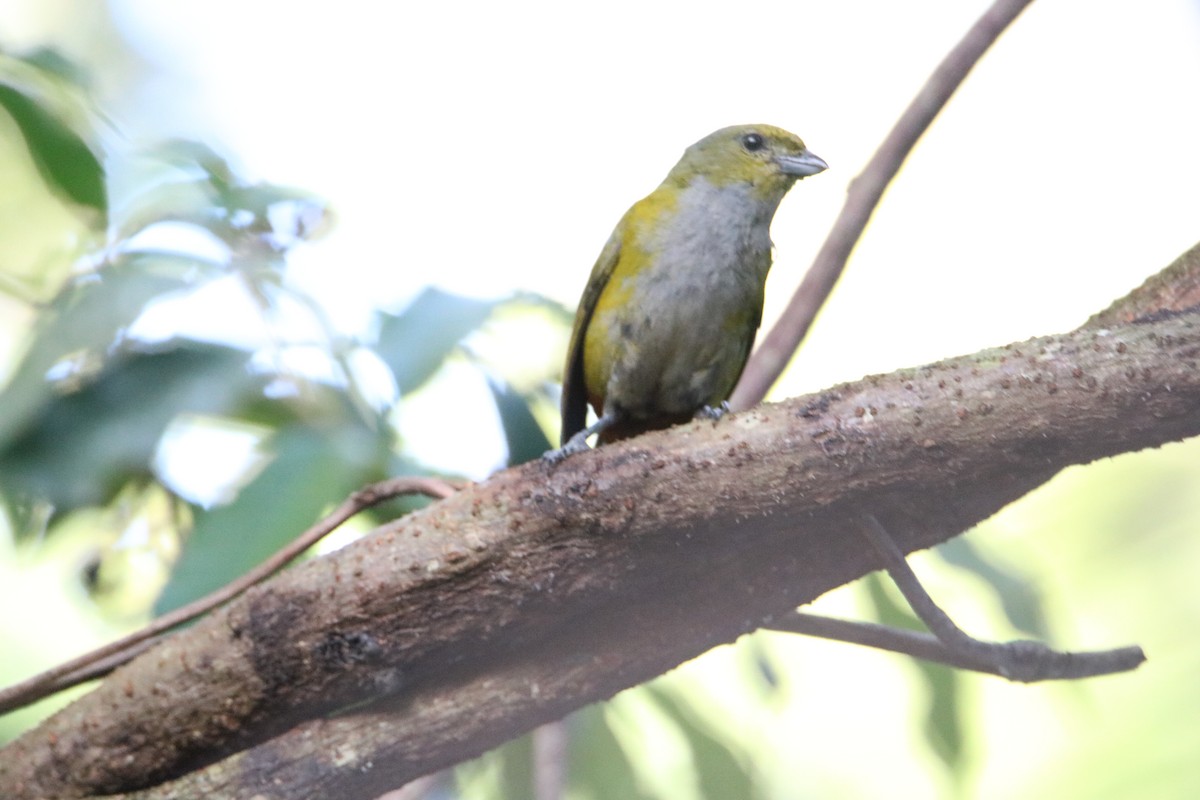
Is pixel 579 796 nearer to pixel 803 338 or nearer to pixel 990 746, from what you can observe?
pixel 990 746

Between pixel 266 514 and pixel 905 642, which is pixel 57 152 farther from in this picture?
pixel 905 642

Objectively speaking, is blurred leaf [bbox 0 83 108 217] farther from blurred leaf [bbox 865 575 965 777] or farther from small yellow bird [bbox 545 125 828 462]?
blurred leaf [bbox 865 575 965 777]

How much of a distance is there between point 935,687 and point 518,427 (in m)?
1.06

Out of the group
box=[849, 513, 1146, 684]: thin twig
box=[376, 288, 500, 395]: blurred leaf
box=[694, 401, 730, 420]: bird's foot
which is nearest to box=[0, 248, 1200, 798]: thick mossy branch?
box=[849, 513, 1146, 684]: thin twig

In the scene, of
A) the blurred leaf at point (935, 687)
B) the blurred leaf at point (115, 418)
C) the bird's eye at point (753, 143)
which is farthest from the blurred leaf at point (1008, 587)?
the blurred leaf at point (115, 418)

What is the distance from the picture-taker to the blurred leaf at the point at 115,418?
252 centimetres

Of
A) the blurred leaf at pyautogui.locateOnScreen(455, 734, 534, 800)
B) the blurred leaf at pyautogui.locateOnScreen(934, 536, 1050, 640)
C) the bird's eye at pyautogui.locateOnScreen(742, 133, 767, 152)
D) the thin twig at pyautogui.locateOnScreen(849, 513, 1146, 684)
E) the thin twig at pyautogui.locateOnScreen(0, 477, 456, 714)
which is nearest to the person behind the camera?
the thin twig at pyautogui.locateOnScreen(849, 513, 1146, 684)

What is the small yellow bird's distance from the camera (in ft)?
9.78

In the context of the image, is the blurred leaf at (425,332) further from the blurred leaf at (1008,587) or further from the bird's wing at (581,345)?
the blurred leaf at (1008,587)

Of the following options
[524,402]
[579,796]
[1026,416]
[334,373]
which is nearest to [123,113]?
[334,373]

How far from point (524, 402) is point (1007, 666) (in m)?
1.17

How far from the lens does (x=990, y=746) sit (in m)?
2.51

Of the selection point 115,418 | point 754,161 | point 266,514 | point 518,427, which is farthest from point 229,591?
point 754,161

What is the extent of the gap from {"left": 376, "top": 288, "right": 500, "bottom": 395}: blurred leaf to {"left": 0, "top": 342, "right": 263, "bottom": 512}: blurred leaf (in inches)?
13.7
